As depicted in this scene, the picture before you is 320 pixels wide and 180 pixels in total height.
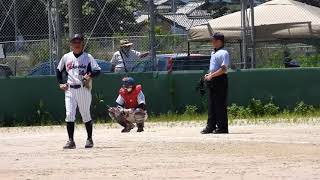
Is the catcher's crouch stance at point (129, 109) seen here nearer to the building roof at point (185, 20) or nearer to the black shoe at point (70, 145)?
the black shoe at point (70, 145)

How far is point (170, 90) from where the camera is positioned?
20516 millimetres

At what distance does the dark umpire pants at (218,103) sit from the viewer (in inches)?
617

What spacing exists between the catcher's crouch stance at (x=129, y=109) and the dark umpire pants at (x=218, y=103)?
1.51 meters

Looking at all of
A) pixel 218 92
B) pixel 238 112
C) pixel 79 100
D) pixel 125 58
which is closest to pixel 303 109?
pixel 238 112

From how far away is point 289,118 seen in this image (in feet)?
62.5

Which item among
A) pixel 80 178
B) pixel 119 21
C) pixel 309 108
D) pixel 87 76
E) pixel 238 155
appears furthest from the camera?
pixel 119 21

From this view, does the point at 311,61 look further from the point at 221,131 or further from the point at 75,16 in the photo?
the point at 221,131

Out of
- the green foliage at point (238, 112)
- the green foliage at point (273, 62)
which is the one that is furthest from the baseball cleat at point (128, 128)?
the green foliage at point (273, 62)

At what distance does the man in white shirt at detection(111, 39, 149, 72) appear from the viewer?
21.0 meters

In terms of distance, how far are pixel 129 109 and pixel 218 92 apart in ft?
6.59

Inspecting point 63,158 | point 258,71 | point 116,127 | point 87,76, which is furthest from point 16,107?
point 63,158

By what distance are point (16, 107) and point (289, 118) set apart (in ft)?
18.5

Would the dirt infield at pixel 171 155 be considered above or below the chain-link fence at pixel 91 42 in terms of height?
below

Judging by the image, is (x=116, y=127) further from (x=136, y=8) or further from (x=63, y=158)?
(x=136, y=8)
